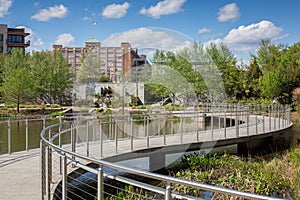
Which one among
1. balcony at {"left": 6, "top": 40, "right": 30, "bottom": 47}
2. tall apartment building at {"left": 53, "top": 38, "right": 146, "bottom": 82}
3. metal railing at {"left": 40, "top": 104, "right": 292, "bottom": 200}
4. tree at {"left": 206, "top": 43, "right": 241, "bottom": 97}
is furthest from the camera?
balcony at {"left": 6, "top": 40, "right": 30, "bottom": 47}

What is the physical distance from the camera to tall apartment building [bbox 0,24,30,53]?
2510 inches

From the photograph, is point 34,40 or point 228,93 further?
point 34,40

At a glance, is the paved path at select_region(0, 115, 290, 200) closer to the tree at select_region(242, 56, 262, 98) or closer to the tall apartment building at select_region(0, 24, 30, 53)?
the tree at select_region(242, 56, 262, 98)

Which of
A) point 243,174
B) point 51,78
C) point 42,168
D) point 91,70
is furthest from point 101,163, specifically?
point 51,78

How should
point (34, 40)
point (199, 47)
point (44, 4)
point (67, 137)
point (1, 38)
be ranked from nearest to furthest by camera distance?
point (67, 137) → point (199, 47) → point (44, 4) → point (1, 38) → point (34, 40)

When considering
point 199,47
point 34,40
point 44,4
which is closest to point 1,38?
point 34,40

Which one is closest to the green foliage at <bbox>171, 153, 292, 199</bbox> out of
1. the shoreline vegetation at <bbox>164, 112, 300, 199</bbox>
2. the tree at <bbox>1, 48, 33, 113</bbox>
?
the shoreline vegetation at <bbox>164, 112, 300, 199</bbox>

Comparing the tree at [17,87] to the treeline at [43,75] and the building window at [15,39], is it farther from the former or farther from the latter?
the building window at [15,39]

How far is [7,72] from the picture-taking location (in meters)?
41.6

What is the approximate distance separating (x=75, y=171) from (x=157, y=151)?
13.1 ft

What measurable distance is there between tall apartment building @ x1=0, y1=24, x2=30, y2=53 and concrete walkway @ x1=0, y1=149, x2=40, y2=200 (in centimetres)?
5939

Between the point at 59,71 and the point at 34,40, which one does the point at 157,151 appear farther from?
the point at 34,40

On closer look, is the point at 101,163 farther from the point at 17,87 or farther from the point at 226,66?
the point at 226,66

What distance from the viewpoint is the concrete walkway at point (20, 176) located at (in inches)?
228
